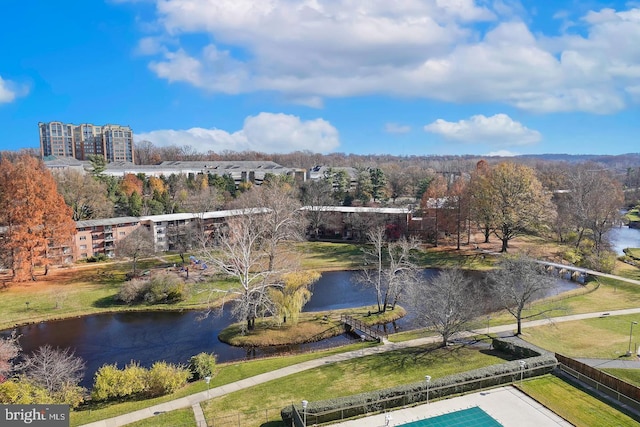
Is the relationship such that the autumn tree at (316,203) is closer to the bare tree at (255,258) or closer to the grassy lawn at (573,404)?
the bare tree at (255,258)

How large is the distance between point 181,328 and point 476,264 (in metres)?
36.2

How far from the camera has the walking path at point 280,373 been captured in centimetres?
2105

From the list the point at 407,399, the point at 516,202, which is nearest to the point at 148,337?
the point at 407,399

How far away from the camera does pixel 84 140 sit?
5768 inches

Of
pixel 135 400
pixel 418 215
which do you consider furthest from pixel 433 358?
pixel 418 215

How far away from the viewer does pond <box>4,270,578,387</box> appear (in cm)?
3066

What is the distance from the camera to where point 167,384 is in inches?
928

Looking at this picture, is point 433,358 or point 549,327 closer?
point 433,358

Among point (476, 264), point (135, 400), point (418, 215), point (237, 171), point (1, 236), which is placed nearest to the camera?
point (135, 400)

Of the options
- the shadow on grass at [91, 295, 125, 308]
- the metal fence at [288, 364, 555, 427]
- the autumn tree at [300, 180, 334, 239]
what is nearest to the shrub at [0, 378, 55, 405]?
the metal fence at [288, 364, 555, 427]

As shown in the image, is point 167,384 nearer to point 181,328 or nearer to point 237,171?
point 181,328

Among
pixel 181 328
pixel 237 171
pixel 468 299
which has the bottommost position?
pixel 181 328

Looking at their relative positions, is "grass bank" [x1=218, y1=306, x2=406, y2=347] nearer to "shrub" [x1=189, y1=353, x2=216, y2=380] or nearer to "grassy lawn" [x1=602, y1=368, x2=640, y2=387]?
"shrub" [x1=189, y1=353, x2=216, y2=380]

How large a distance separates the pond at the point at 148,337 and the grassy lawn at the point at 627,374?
545 inches
